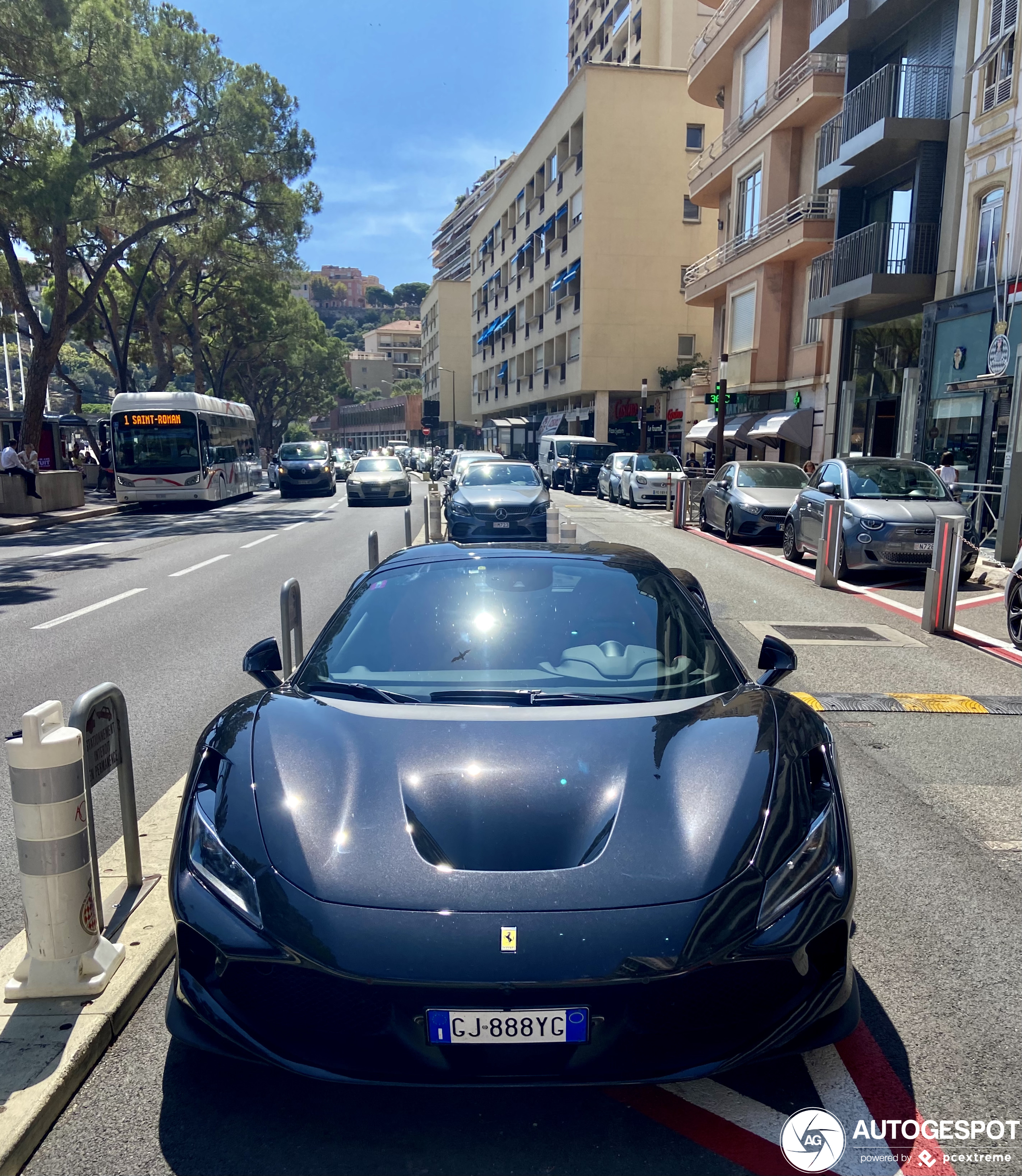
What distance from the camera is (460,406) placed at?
99.0 metres

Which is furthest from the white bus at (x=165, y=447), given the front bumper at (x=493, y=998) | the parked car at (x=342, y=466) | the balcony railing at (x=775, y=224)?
the front bumper at (x=493, y=998)

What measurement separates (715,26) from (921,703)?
1301 inches

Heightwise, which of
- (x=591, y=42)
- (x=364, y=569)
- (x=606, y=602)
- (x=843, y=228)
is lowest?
(x=364, y=569)

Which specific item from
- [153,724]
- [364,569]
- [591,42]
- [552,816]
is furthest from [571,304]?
[552,816]

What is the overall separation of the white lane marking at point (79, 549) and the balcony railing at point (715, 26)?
1008 inches

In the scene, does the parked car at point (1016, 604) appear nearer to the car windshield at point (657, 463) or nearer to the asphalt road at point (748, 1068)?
the asphalt road at point (748, 1068)

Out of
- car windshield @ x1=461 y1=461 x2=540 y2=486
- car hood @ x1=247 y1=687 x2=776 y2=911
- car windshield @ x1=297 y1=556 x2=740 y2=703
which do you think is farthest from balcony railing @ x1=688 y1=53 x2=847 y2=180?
car hood @ x1=247 y1=687 x2=776 y2=911

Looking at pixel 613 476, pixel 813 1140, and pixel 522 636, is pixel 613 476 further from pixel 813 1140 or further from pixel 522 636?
pixel 813 1140

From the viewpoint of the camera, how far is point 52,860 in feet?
9.62

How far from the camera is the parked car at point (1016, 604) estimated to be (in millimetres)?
8688

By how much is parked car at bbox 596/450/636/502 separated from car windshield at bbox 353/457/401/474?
7.26 m

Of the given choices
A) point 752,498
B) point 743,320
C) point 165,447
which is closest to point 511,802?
point 752,498

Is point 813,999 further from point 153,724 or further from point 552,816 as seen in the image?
point 153,724

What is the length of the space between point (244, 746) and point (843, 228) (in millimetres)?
24939
